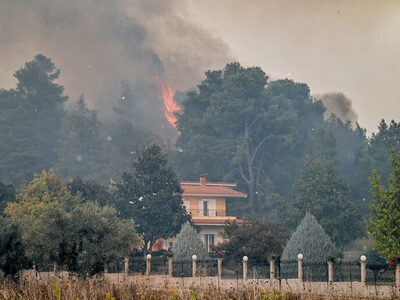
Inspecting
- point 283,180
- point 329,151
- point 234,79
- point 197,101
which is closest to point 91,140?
point 197,101

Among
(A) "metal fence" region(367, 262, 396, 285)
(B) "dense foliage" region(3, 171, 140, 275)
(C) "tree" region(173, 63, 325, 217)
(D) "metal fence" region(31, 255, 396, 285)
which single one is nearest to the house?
(C) "tree" region(173, 63, 325, 217)

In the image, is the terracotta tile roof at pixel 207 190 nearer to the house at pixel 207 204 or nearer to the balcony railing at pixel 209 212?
the house at pixel 207 204

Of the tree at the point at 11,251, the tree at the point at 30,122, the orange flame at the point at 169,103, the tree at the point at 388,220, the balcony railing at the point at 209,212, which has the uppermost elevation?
the orange flame at the point at 169,103

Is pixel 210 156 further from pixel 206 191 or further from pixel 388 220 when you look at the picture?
pixel 388 220

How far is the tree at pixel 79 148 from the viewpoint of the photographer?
104m

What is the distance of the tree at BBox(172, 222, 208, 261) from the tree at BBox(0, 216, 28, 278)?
19.0 meters

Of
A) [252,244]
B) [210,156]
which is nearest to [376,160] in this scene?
[210,156]

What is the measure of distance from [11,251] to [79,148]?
7835cm

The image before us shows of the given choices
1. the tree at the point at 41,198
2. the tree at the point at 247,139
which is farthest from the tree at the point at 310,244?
the tree at the point at 247,139

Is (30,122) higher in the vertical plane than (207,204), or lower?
higher

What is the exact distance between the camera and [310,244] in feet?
144

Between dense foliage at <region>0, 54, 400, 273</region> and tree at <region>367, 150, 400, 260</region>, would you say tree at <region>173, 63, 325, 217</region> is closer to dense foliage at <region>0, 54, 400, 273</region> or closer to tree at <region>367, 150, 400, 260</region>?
dense foliage at <region>0, 54, 400, 273</region>

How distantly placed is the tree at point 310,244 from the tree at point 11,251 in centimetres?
2079

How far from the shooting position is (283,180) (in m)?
96.5
